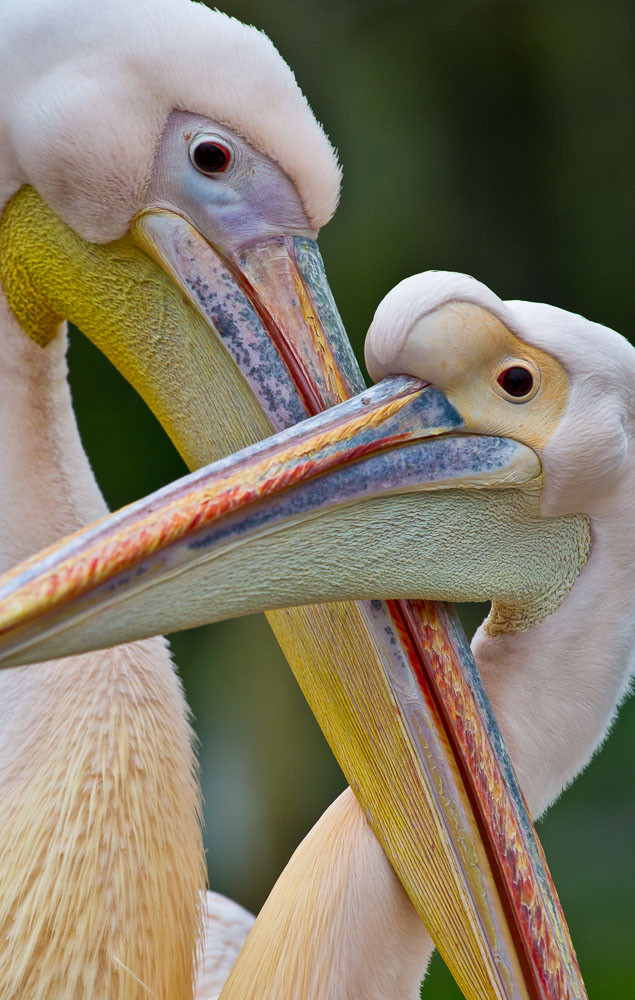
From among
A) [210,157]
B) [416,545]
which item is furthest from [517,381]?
[210,157]

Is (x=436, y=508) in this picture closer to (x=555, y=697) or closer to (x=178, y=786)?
(x=555, y=697)

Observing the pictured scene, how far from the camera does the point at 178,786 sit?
4.32 ft

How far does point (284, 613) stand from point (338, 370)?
0.26 metres

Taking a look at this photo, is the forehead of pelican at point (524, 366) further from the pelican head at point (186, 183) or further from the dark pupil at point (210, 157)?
the dark pupil at point (210, 157)

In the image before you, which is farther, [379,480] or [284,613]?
[284,613]

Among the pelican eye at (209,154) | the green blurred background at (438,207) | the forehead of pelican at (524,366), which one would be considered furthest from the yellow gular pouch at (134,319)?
the green blurred background at (438,207)

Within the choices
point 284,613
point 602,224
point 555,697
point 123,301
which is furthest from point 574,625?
point 602,224

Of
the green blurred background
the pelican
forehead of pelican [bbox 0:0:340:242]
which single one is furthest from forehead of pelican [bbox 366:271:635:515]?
the green blurred background

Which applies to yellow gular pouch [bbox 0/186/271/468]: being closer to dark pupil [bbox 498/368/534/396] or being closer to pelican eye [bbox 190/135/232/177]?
pelican eye [bbox 190/135/232/177]

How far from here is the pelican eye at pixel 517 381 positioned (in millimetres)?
1000

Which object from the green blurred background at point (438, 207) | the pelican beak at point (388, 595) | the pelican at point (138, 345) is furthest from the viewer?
the green blurred background at point (438, 207)

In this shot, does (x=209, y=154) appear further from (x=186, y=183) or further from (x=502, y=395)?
(x=502, y=395)

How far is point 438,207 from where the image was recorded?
4.20 metres

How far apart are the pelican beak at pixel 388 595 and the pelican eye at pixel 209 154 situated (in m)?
0.43
